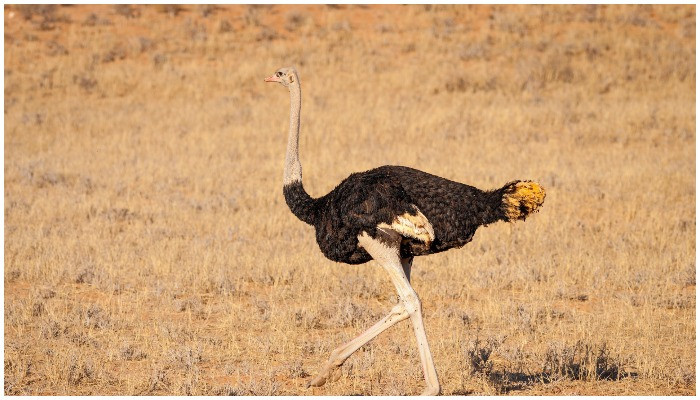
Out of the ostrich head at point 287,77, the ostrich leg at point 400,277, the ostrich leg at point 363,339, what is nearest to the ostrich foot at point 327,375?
the ostrich leg at point 363,339

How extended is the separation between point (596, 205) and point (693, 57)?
1055cm

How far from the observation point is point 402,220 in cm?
590

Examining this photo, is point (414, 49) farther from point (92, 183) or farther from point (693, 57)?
point (92, 183)

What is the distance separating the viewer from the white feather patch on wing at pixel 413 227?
5875 millimetres

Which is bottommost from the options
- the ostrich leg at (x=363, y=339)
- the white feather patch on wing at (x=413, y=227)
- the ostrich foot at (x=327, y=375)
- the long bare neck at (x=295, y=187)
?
the ostrich foot at (x=327, y=375)

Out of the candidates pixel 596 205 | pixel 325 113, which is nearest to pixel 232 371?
pixel 596 205

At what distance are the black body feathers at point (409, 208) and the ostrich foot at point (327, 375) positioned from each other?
64 centimetres

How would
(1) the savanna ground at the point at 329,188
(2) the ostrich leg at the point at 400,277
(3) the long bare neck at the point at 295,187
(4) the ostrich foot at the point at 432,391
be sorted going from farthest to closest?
(1) the savanna ground at the point at 329,188, (3) the long bare neck at the point at 295,187, (2) the ostrich leg at the point at 400,277, (4) the ostrich foot at the point at 432,391

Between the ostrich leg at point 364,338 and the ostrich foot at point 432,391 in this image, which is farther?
the ostrich leg at point 364,338

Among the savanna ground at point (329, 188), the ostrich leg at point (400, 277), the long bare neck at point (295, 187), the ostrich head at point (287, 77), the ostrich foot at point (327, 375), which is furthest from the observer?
the savanna ground at point (329, 188)

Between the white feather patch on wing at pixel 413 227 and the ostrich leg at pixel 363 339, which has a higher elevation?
the white feather patch on wing at pixel 413 227

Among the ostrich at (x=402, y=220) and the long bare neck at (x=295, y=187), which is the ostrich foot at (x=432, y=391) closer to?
the ostrich at (x=402, y=220)

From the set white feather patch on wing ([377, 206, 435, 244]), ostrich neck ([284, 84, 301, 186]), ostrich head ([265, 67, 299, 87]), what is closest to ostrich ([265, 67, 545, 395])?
white feather patch on wing ([377, 206, 435, 244])

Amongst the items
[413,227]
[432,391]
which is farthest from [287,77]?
[432,391]
